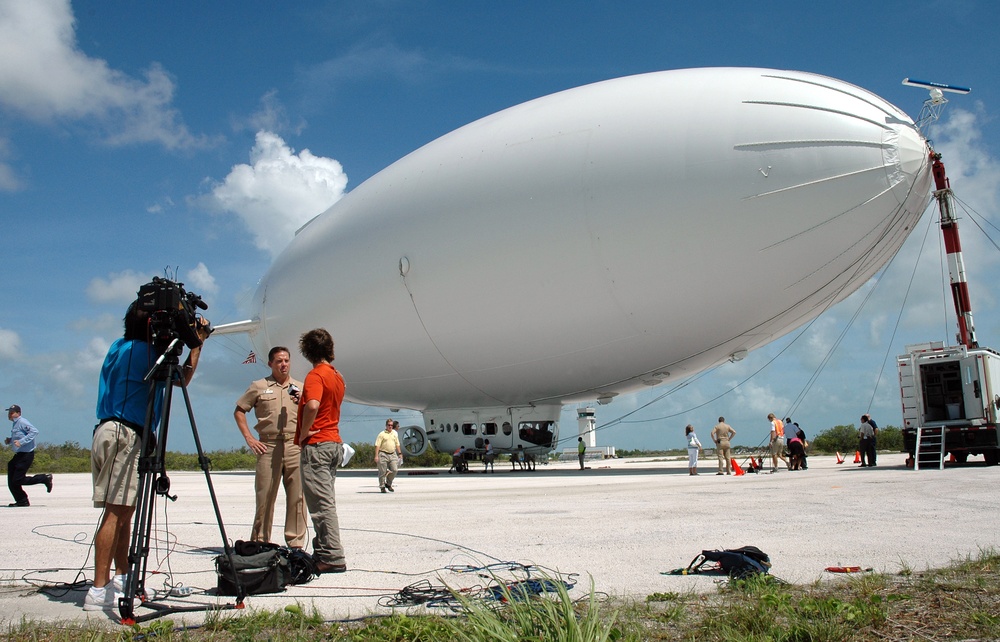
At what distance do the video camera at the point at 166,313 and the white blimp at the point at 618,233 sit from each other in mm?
12182

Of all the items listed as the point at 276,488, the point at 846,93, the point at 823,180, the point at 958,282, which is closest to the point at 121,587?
the point at 276,488

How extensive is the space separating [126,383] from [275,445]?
6.46 feet

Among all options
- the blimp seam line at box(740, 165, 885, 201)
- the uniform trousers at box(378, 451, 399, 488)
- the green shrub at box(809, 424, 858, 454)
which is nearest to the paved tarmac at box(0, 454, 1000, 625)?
the uniform trousers at box(378, 451, 399, 488)

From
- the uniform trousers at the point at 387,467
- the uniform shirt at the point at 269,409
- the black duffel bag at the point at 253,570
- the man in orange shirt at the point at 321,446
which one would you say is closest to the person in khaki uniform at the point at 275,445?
the uniform shirt at the point at 269,409

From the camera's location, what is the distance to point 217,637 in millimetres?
3557

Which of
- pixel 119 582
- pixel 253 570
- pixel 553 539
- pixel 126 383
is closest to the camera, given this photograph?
pixel 119 582

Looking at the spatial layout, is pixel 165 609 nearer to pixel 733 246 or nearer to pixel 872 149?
pixel 733 246

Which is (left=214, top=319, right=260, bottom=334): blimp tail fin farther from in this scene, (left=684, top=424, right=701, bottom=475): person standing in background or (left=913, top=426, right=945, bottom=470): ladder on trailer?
(left=913, top=426, right=945, bottom=470): ladder on trailer

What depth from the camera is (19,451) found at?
1182 cm

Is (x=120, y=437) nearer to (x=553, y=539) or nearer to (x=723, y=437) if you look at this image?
(x=553, y=539)

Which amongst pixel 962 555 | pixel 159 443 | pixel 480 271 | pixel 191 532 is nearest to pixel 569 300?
pixel 480 271

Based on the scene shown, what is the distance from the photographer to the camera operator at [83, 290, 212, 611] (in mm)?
4473

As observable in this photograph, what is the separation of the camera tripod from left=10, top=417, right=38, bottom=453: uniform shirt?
8987mm

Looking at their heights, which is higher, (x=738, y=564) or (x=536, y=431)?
(x=536, y=431)
